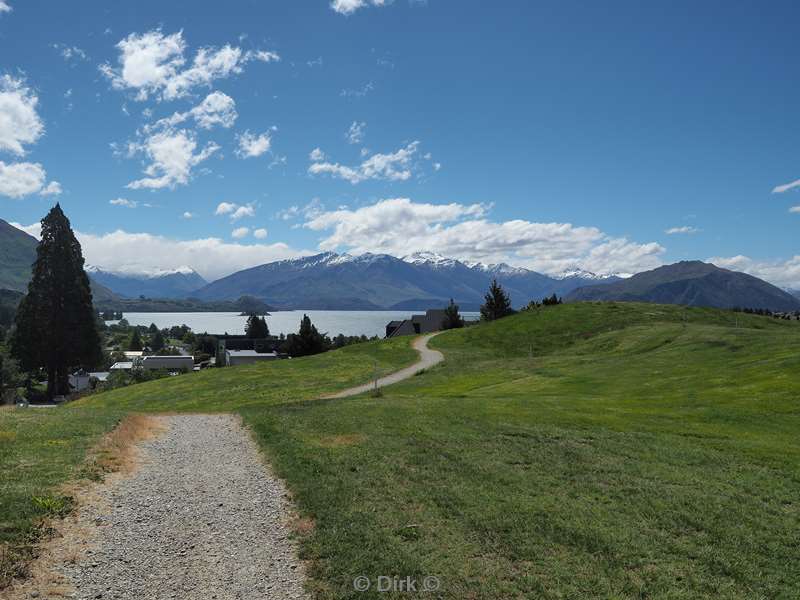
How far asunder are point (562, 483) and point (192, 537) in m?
10.2

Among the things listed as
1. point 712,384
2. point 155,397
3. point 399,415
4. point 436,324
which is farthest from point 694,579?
point 436,324

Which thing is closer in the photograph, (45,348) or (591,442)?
(591,442)

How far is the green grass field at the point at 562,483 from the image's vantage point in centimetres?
984

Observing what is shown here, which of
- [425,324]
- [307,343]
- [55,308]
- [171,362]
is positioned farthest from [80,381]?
[425,324]

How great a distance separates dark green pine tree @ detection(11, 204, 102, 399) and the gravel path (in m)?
72.1

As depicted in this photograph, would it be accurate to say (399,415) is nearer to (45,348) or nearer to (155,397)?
(155,397)

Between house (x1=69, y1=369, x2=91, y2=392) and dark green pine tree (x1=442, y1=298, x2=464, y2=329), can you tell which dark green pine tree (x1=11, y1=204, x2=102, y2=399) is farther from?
dark green pine tree (x1=442, y1=298, x2=464, y2=329)

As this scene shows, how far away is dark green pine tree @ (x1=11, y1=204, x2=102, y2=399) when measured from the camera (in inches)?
2953

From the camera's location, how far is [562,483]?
15.2 meters

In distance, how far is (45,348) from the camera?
3000 inches

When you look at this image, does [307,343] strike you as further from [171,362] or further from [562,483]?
[562,483]

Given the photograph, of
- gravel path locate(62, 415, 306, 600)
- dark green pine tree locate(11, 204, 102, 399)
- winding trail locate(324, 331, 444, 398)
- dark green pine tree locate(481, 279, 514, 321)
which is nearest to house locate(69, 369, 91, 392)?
dark green pine tree locate(11, 204, 102, 399)

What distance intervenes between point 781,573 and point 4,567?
1461 cm

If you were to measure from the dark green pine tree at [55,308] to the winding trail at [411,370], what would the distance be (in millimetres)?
51760
